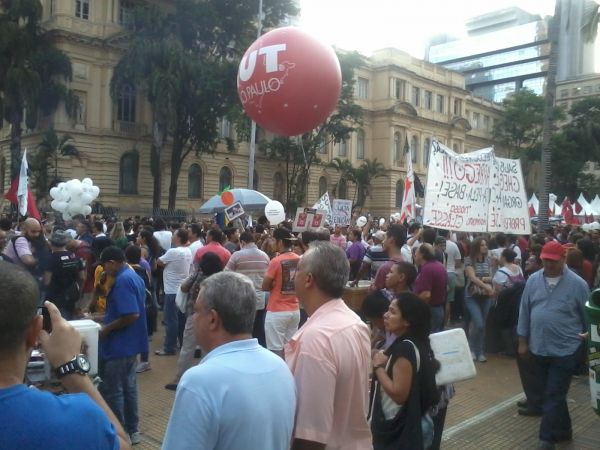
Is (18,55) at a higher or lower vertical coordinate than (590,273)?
higher

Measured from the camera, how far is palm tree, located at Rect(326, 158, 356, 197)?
44.4 metres

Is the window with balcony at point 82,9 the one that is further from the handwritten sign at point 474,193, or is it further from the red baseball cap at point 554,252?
the red baseball cap at point 554,252

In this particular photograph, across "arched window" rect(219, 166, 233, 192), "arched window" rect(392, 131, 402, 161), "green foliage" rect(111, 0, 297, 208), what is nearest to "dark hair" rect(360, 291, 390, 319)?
"green foliage" rect(111, 0, 297, 208)

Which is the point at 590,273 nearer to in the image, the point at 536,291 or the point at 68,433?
the point at 536,291

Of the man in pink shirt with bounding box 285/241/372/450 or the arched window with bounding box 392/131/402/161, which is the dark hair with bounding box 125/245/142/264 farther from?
the arched window with bounding box 392/131/402/161

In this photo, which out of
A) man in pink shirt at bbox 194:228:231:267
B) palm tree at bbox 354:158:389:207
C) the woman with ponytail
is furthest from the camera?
palm tree at bbox 354:158:389:207

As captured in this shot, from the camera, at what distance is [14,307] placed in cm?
148

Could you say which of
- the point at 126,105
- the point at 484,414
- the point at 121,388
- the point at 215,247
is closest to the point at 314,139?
the point at 126,105

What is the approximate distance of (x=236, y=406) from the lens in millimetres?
1908

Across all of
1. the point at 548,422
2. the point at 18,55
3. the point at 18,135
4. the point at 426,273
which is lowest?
the point at 548,422

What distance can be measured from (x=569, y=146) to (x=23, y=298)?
51926mm

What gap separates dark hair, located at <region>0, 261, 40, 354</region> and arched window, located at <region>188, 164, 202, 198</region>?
36139 millimetres

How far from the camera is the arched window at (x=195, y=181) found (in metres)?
37.3

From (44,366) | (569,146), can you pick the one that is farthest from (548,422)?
(569,146)
